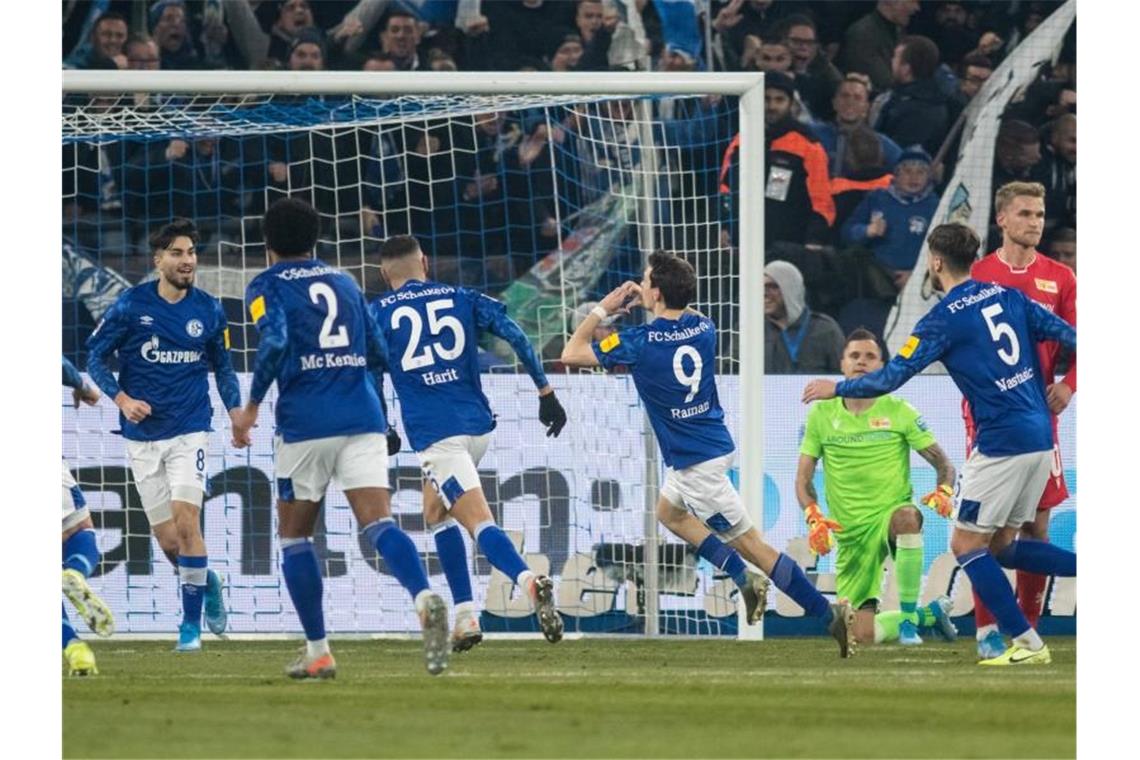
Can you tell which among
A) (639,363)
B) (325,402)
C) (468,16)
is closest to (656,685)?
(325,402)

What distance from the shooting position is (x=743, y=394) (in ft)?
33.8

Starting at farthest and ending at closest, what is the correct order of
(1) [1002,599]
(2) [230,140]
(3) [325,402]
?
(2) [230,140] → (1) [1002,599] → (3) [325,402]

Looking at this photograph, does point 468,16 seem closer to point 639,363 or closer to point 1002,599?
point 639,363

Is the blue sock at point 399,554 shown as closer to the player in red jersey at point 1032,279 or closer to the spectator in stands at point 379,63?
the player in red jersey at point 1032,279

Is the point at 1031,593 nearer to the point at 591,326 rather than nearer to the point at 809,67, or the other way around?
the point at 591,326

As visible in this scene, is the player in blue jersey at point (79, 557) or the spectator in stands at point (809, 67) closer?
Result: the player in blue jersey at point (79, 557)

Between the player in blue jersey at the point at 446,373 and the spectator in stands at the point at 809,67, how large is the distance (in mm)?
5509

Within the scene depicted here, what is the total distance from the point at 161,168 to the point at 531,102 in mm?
2875

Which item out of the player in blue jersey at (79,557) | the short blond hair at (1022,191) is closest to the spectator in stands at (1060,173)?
the short blond hair at (1022,191)

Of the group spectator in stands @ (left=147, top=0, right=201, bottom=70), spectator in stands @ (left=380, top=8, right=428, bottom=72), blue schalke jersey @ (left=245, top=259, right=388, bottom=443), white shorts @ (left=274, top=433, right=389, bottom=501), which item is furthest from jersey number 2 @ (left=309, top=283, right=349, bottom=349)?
spectator in stands @ (left=147, top=0, right=201, bottom=70)

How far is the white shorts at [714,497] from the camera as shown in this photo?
9.31m

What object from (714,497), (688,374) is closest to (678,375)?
(688,374)

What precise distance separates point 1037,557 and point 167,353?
438 cm

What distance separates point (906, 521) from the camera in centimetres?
1041
